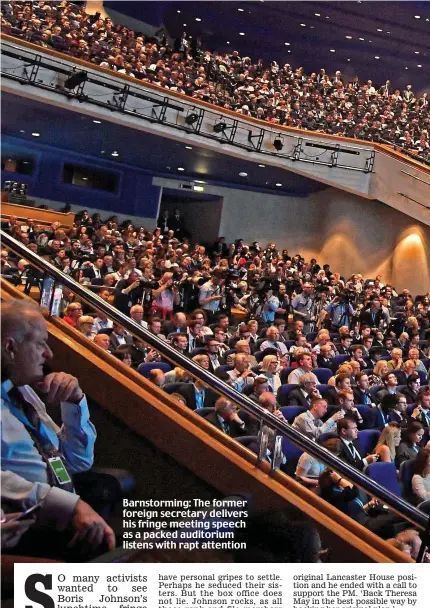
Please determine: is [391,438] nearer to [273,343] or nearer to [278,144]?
[273,343]

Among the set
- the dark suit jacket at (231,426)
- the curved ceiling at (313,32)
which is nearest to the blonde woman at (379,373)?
the dark suit jacket at (231,426)

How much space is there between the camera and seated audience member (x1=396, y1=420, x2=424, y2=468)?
11.1 feet

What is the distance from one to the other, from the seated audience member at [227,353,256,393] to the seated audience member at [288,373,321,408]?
0.80ft

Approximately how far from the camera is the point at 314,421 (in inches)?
130

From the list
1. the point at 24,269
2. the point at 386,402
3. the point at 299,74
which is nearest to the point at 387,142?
the point at 299,74

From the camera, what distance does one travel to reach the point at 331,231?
1124cm

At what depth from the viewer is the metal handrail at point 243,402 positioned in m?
1.96

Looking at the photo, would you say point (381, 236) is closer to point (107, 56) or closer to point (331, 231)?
point (331, 231)

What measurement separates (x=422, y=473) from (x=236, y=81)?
296 inches

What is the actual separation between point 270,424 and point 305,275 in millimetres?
5935

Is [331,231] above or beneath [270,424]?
above

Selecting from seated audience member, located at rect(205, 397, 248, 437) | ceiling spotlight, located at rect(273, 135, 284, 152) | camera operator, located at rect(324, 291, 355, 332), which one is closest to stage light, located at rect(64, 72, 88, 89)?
ceiling spotlight, located at rect(273, 135, 284, 152)

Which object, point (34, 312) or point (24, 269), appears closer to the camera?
point (34, 312)

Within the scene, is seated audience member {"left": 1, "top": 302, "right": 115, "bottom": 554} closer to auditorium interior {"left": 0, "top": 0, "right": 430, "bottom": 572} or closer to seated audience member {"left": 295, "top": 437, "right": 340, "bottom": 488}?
auditorium interior {"left": 0, "top": 0, "right": 430, "bottom": 572}
